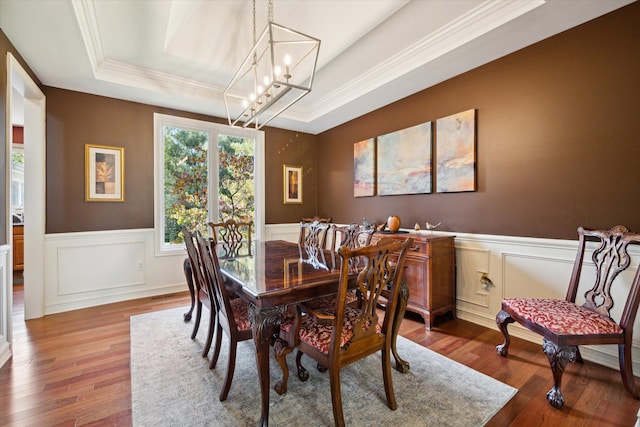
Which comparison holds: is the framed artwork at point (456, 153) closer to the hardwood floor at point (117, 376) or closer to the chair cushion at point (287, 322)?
the hardwood floor at point (117, 376)

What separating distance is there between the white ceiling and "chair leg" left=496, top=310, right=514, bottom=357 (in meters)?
2.29

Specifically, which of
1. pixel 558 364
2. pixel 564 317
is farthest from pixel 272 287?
pixel 564 317

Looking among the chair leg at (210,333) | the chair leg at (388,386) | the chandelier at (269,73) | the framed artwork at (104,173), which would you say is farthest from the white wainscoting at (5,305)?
the chair leg at (388,386)

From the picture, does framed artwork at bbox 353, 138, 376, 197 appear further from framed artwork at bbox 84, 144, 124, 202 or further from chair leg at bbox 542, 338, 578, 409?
framed artwork at bbox 84, 144, 124, 202

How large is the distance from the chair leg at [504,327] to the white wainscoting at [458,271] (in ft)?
1.43

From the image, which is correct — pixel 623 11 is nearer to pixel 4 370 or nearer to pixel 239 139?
pixel 239 139

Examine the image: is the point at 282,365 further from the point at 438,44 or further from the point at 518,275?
the point at 438,44

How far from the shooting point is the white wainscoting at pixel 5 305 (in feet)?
7.15

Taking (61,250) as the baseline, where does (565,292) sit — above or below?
below

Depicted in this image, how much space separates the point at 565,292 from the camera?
2303 mm

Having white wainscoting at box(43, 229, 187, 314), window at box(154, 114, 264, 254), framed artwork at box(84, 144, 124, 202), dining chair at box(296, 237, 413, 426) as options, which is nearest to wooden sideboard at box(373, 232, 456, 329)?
dining chair at box(296, 237, 413, 426)

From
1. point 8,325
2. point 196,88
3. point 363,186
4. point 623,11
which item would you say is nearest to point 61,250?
point 8,325

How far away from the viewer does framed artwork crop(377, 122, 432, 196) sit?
3297 millimetres

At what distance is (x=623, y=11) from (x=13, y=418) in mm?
4783
